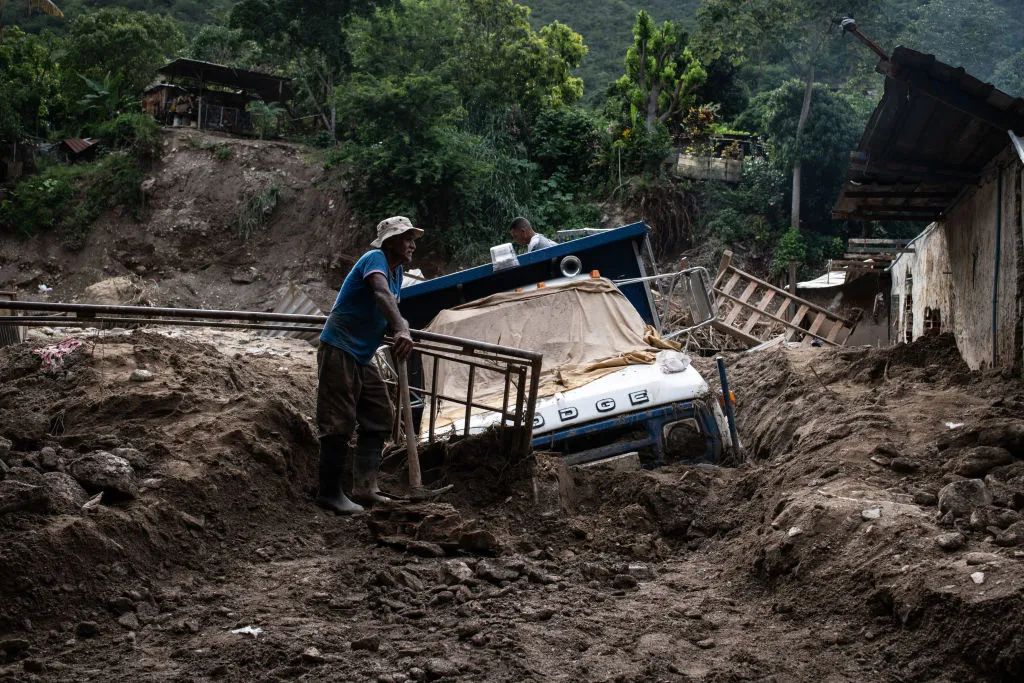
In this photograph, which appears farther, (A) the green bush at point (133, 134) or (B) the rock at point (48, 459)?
(A) the green bush at point (133, 134)

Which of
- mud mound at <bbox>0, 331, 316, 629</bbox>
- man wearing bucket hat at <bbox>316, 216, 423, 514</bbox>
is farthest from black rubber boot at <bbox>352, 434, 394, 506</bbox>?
mud mound at <bbox>0, 331, 316, 629</bbox>

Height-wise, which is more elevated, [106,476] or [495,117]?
[495,117]

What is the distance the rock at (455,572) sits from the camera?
15.7 feet

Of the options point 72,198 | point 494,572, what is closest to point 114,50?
point 72,198

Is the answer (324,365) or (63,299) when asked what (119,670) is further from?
(63,299)

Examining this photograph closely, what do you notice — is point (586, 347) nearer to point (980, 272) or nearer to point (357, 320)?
point (357, 320)

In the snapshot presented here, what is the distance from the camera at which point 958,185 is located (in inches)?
363

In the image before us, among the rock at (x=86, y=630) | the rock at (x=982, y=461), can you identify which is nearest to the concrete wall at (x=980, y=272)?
the rock at (x=982, y=461)

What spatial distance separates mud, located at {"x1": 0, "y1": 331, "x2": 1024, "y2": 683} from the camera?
3852 mm

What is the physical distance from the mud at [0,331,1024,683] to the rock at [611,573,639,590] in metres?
0.02

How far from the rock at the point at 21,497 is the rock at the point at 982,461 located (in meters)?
4.86

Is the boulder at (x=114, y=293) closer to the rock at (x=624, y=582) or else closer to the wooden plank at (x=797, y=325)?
the wooden plank at (x=797, y=325)

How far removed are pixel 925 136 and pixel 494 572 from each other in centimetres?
550

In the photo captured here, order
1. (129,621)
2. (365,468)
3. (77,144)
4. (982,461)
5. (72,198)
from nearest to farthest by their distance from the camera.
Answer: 1. (129,621)
2. (982,461)
3. (365,468)
4. (72,198)
5. (77,144)
